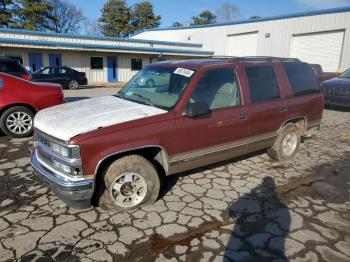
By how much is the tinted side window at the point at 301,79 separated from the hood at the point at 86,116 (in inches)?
115

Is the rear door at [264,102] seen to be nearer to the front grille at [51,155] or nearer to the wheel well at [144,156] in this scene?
the wheel well at [144,156]

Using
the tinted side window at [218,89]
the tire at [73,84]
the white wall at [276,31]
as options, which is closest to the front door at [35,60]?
the tire at [73,84]

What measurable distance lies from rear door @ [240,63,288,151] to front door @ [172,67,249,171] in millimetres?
213

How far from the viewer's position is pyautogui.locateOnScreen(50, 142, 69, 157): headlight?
3.28m

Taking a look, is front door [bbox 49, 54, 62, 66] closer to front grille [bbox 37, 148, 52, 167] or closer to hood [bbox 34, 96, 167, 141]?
hood [bbox 34, 96, 167, 141]

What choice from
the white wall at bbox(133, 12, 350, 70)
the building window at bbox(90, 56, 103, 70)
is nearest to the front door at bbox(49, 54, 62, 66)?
the building window at bbox(90, 56, 103, 70)

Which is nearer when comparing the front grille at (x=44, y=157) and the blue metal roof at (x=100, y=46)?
the front grille at (x=44, y=157)

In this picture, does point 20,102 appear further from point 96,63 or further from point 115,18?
point 115,18

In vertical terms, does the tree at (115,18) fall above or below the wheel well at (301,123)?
above

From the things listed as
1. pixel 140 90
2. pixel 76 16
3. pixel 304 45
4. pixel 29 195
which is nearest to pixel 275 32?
pixel 304 45

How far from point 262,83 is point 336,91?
7587mm

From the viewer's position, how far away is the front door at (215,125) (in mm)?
4043

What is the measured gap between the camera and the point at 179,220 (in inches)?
144

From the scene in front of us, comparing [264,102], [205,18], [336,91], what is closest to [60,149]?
[264,102]
